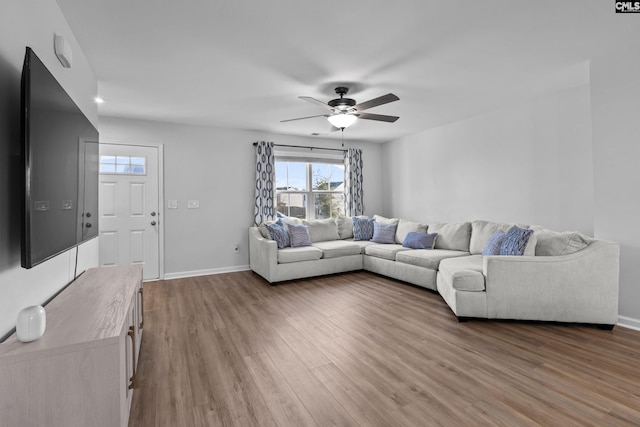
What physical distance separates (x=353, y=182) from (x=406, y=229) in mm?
1714

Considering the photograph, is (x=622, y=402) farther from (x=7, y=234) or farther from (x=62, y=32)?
(x=62, y=32)

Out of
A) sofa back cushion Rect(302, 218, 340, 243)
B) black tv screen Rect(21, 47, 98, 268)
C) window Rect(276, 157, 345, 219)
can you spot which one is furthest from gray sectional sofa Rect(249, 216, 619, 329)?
black tv screen Rect(21, 47, 98, 268)

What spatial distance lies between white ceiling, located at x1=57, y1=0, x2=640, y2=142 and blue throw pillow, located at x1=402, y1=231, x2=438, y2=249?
1917mm

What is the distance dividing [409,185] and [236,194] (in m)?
3.37

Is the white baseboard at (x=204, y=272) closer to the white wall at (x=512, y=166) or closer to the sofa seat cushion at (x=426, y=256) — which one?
the sofa seat cushion at (x=426, y=256)

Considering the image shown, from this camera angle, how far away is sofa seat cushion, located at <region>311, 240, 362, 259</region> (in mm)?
4895

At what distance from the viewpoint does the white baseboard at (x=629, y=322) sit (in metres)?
2.79

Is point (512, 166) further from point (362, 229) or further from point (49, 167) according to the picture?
point (49, 167)

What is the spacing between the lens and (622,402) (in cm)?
176

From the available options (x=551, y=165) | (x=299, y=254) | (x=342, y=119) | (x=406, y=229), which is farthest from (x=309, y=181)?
(x=551, y=165)

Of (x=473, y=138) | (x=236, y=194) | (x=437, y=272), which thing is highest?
(x=473, y=138)

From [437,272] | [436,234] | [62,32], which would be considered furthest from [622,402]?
[62,32]

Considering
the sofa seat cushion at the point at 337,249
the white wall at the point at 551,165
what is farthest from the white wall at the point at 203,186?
the white wall at the point at 551,165

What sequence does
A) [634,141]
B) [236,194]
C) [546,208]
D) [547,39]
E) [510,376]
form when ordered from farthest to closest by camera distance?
[236,194] → [546,208] → [634,141] → [547,39] → [510,376]
